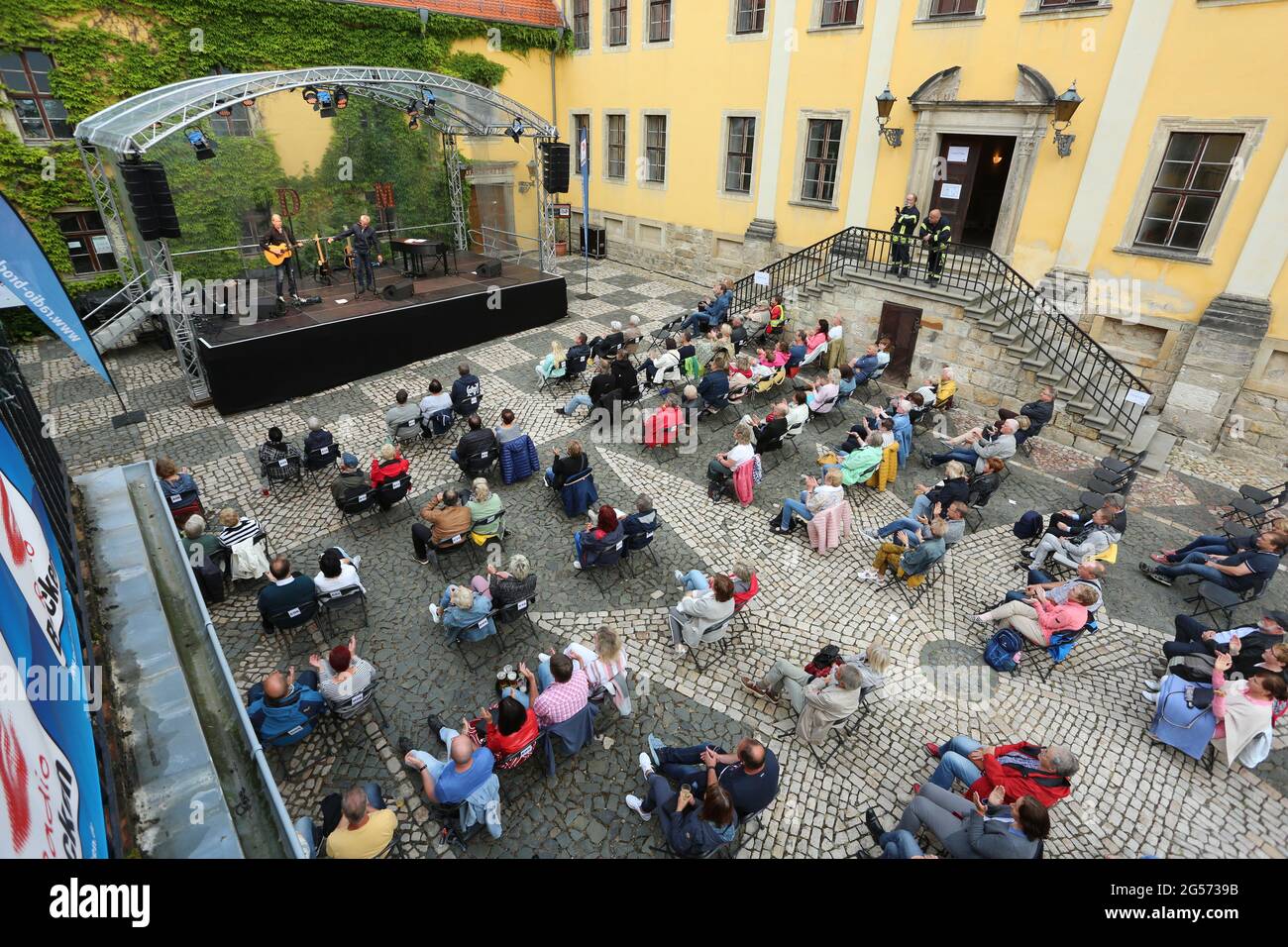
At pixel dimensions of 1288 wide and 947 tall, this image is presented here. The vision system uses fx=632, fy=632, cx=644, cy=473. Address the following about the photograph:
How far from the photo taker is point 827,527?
795 centimetres

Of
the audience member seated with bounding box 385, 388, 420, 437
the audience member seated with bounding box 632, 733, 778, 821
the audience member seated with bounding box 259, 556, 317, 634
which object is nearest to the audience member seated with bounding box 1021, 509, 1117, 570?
the audience member seated with bounding box 632, 733, 778, 821

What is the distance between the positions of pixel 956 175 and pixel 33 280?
48.8 feet

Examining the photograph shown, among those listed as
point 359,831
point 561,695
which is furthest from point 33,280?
point 561,695

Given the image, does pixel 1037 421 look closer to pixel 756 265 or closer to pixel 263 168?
pixel 756 265

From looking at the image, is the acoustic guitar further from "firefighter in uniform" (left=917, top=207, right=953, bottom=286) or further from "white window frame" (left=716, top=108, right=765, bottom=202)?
"firefighter in uniform" (left=917, top=207, right=953, bottom=286)

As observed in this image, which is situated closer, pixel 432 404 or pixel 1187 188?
pixel 432 404

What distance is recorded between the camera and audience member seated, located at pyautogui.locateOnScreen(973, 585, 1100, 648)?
5.98m

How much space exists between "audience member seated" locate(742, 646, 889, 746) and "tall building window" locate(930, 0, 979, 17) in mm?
13108

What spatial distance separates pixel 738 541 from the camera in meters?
8.23

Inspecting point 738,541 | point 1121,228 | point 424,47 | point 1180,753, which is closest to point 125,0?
point 424,47

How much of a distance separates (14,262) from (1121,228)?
14779 millimetres

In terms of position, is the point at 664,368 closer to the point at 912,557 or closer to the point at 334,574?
the point at 912,557

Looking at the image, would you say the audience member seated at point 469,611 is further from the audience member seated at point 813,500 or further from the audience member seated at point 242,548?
the audience member seated at point 813,500

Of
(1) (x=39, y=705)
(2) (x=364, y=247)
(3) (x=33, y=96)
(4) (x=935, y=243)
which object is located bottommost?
(1) (x=39, y=705)
